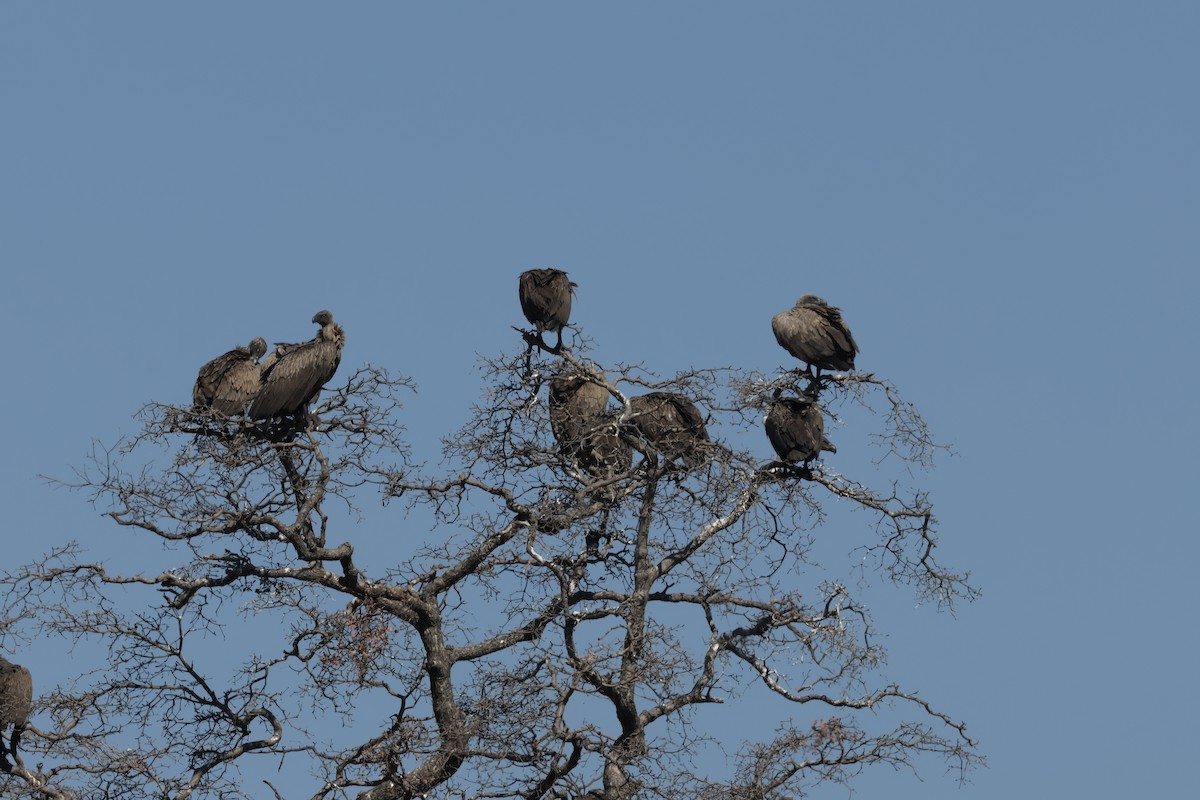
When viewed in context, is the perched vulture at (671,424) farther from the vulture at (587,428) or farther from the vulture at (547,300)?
the vulture at (547,300)

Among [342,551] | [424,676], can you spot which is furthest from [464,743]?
[342,551]

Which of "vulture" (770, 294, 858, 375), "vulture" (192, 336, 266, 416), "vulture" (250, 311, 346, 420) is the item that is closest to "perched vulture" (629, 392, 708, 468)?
"vulture" (770, 294, 858, 375)

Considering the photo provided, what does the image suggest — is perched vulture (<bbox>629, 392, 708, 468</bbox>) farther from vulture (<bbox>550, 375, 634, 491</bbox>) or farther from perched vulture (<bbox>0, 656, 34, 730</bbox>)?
perched vulture (<bbox>0, 656, 34, 730</bbox>)

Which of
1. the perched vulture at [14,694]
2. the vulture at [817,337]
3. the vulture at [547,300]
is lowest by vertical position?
the perched vulture at [14,694]

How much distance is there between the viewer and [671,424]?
722 inches

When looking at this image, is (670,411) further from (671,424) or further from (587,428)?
(587,428)

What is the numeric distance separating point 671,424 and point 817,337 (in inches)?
70.0

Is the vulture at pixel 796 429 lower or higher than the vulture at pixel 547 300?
lower

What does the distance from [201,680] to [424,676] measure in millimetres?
2002

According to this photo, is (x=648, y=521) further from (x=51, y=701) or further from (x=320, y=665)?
(x=51, y=701)

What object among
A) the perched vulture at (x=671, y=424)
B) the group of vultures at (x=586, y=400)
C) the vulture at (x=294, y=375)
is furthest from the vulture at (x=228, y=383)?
the perched vulture at (x=671, y=424)

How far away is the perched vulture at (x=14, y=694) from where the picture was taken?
1686cm

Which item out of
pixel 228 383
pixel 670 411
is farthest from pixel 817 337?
pixel 228 383

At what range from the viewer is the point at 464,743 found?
15828 millimetres
